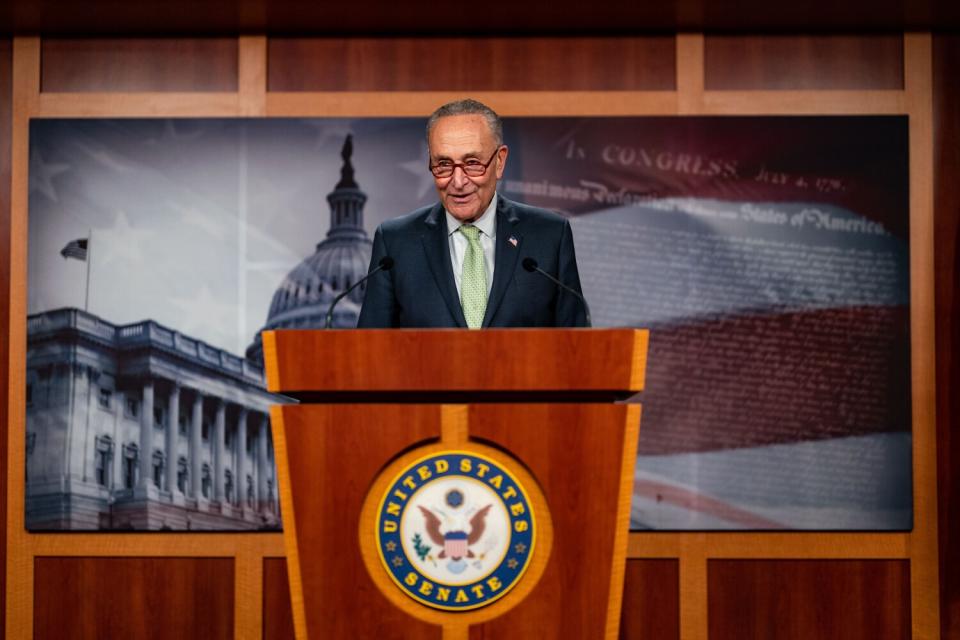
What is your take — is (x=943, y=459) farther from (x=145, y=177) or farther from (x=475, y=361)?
(x=145, y=177)

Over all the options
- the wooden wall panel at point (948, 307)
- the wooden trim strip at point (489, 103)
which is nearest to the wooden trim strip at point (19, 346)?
the wooden trim strip at point (489, 103)

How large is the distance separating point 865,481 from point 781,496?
318 mm

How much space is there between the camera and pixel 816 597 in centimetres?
389

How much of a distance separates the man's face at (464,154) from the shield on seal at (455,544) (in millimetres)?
746

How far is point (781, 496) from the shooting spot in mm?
3896

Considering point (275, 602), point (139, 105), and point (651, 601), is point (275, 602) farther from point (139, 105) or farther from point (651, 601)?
point (139, 105)

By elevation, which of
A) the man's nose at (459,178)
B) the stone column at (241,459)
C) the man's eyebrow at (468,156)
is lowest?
the stone column at (241,459)

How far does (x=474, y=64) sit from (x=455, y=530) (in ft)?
8.49

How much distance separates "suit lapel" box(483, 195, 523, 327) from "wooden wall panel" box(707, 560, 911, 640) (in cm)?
216

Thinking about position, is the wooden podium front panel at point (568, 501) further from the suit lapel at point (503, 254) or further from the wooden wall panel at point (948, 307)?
the wooden wall panel at point (948, 307)

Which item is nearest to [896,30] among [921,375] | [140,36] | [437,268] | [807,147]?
[807,147]

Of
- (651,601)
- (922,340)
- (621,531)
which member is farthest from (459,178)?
(922,340)

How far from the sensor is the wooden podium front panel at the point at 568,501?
177 centimetres

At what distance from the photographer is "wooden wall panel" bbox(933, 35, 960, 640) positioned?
12.8 feet
